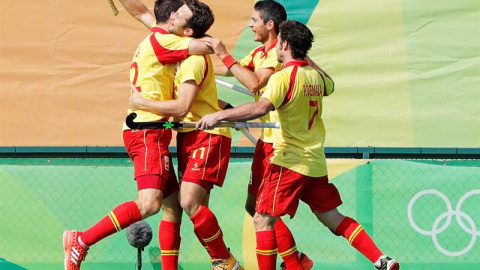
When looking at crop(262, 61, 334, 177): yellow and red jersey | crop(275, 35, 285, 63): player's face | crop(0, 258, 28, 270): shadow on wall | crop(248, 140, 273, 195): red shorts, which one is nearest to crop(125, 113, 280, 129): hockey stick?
crop(262, 61, 334, 177): yellow and red jersey

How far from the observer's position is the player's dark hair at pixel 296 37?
6266 mm

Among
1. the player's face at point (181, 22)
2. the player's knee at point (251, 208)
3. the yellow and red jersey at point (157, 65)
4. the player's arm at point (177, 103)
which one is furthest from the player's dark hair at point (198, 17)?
the player's knee at point (251, 208)

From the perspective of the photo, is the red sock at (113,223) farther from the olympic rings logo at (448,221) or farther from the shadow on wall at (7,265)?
the olympic rings logo at (448,221)

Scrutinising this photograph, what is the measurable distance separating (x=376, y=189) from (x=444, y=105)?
1.89m

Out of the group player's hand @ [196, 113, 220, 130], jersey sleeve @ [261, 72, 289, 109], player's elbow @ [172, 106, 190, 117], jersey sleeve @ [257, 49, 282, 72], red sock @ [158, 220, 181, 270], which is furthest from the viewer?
jersey sleeve @ [257, 49, 282, 72]

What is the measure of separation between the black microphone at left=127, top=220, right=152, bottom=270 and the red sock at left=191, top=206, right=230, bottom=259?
130cm

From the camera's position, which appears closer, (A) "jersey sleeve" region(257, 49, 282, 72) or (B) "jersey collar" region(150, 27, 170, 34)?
(B) "jersey collar" region(150, 27, 170, 34)

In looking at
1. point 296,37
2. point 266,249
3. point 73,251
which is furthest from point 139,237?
point 296,37

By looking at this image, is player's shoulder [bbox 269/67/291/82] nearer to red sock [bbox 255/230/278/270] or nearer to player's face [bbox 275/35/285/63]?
player's face [bbox 275/35/285/63]

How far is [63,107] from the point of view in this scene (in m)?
9.77

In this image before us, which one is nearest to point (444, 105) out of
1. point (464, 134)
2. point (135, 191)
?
point (464, 134)

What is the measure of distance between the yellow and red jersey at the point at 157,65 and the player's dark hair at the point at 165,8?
0.15 metres

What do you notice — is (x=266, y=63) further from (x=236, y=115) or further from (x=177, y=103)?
(x=236, y=115)

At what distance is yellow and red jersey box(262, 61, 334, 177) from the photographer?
621 centimetres
